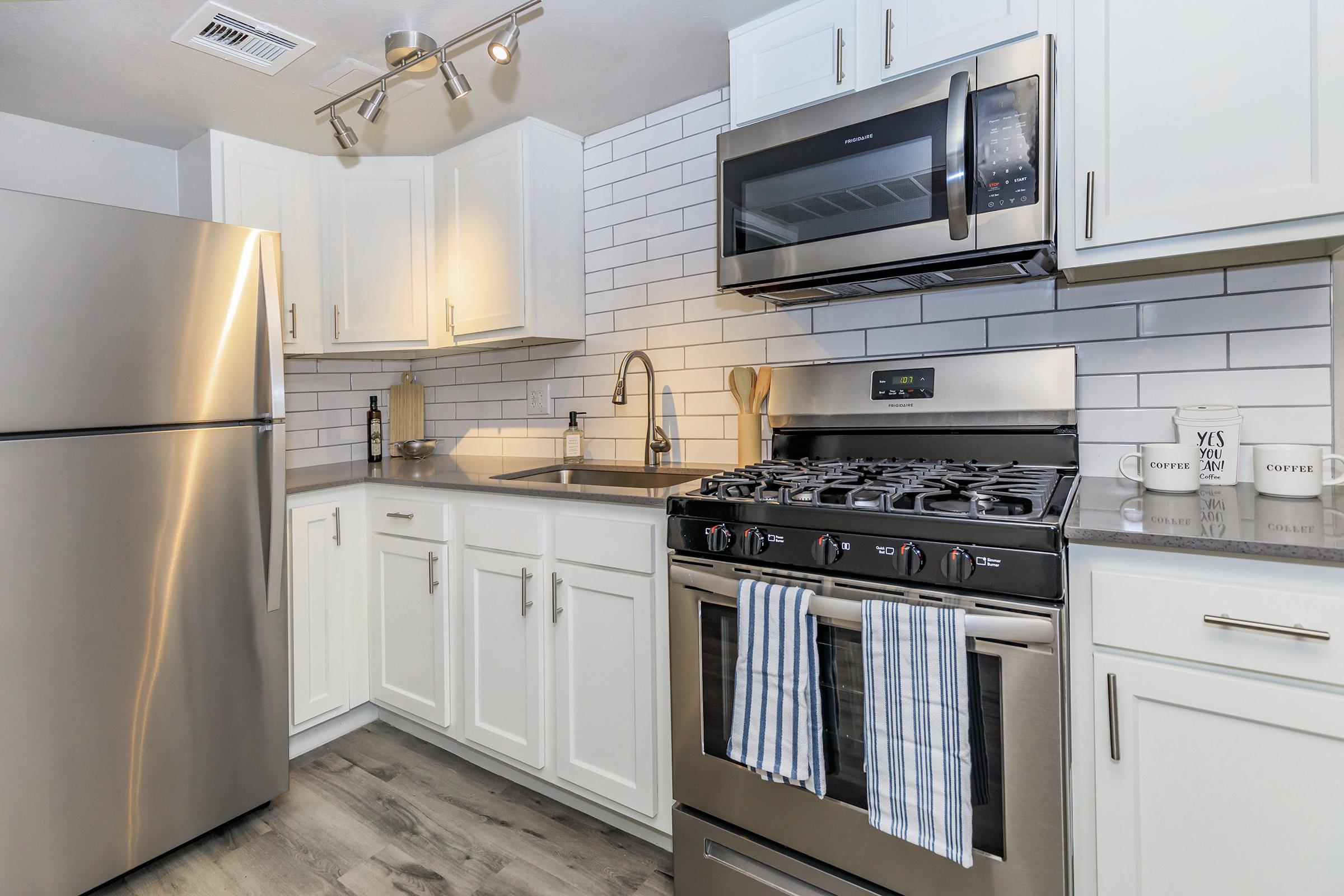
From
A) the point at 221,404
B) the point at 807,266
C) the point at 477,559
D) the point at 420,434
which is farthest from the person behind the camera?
the point at 420,434

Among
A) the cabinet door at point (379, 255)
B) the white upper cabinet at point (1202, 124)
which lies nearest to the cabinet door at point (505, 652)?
the cabinet door at point (379, 255)

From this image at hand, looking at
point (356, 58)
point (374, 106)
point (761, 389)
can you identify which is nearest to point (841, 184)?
point (761, 389)

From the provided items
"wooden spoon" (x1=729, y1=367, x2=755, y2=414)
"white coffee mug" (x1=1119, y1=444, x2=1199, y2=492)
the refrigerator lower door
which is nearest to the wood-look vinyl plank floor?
the refrigerator lower door

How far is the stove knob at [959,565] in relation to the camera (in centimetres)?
115

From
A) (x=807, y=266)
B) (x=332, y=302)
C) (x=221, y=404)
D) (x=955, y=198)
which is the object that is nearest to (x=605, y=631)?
(x=807, y=266)

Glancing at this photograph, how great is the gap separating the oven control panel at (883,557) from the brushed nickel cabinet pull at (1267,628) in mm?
209

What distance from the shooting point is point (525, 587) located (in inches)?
76.2

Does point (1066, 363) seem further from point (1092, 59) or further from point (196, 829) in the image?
point (196, 829)

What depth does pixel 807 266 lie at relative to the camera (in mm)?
1678

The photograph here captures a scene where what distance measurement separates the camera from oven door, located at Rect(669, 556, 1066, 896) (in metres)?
1.13

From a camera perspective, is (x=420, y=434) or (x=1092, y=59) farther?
(x=420, y=434)

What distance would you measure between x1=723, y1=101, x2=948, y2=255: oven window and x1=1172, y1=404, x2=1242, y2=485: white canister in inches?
27.8

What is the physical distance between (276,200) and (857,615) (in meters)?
2.62

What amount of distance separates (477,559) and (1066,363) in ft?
5.57
